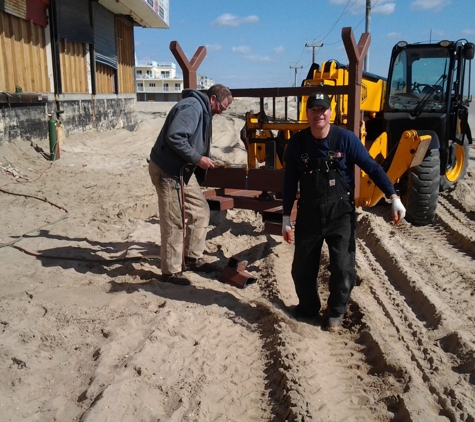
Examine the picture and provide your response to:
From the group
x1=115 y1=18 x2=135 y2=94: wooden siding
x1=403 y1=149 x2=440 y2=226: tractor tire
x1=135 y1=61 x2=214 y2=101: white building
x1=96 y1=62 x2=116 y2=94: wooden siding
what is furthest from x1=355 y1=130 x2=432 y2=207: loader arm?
x1=135 y1=61 x2=214 y2=101: white building

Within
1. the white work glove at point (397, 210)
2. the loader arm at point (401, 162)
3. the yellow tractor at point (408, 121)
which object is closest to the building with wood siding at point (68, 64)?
the yellow tractor at point (408, 121)

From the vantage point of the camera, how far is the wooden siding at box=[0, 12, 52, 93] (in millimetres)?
10672

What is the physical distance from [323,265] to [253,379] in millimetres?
2449

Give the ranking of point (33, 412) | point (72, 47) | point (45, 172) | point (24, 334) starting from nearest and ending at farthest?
point (33, 412) → point (24, 334) → point (45, 172) → point (72, 47)

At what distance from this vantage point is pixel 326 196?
3830 millimetres

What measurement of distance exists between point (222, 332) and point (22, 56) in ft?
32.7

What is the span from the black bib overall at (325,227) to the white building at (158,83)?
194 ft

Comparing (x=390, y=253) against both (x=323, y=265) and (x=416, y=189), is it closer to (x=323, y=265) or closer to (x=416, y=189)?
(x=323, y=265)

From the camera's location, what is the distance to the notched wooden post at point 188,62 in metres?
6.11

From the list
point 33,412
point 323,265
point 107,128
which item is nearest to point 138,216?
point 323,265

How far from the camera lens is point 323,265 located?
5.52 meters

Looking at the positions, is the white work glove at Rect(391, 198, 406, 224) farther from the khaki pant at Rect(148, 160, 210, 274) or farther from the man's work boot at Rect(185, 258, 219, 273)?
the man's work boot at Rect(185, 258, 219, 273)

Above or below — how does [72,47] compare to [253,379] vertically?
above

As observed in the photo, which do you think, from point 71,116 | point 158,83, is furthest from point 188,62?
point 158,83
